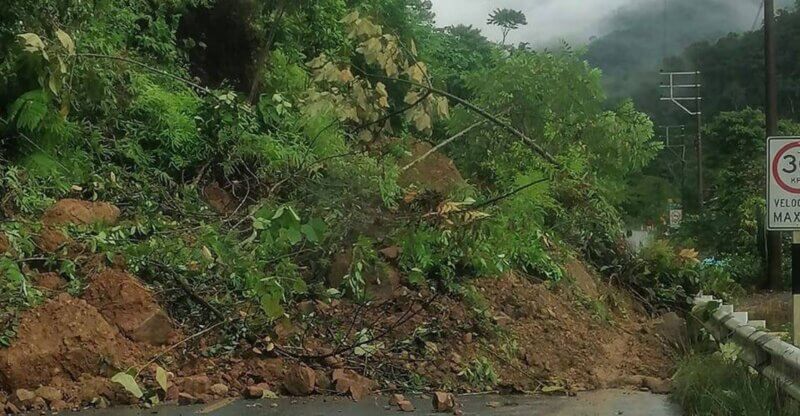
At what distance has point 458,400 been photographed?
7520mm

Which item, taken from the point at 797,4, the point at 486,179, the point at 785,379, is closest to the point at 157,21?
the point at 486,179

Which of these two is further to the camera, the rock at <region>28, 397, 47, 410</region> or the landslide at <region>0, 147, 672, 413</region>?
the landslide at <region>0, 147, 672, 413</region>

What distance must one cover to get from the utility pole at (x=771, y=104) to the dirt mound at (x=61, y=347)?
16083 mm

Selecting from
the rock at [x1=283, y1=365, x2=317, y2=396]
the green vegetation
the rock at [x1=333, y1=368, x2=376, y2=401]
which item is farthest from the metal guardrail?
the rock at [x1=283, y1=365, x2=317, y2=396]

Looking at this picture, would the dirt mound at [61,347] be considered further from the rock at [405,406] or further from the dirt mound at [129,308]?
the rock at [405,406]

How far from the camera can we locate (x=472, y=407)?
285 inches

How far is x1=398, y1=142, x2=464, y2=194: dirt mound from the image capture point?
12.3 metres

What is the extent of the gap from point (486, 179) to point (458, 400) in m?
6.94

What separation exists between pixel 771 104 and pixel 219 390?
1798 cm

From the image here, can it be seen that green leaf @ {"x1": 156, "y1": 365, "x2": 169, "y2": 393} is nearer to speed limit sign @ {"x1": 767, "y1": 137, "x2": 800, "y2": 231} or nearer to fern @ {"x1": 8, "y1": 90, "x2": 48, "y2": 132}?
fern @ {"x1": 8, "y1": 90, "x2": 48, "y2": 132}

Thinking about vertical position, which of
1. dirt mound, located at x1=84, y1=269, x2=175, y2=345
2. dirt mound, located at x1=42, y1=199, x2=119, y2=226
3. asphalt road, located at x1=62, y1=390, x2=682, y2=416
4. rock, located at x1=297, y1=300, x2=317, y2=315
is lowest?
asphalt road, located at x1=62, y1=390, x2=682, y2=416

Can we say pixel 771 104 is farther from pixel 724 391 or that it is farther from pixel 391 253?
pixel 724 391

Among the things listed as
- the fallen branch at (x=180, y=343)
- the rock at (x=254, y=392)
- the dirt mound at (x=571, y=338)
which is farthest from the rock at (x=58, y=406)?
the dirt mound at (x=571, y=338)

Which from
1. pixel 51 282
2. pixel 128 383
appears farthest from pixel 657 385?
pixel 51 282
